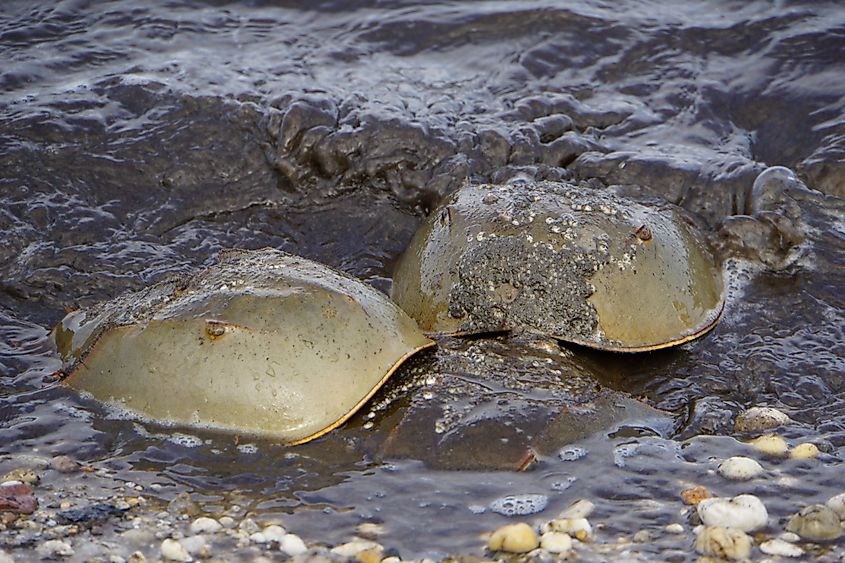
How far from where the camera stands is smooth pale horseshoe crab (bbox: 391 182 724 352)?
3.32 m

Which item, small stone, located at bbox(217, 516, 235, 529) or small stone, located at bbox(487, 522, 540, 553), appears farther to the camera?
small stone, located at bbox(217, 516, 235, 529)

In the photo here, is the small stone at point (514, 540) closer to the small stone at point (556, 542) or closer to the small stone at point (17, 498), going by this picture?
the small stone at point (556, 542)

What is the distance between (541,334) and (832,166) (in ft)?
7.44

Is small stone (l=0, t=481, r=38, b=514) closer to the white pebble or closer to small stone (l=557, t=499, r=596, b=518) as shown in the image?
the white pebble

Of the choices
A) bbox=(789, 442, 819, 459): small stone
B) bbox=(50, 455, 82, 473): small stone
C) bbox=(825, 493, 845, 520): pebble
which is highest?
bbox=(825, 493, 845, 520): pebble

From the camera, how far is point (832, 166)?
4.70 metres

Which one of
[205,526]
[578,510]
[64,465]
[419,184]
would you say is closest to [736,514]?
[578,510]

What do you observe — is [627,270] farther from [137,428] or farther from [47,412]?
[47,412]

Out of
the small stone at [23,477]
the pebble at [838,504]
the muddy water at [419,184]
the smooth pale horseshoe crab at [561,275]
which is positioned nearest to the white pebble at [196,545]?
the muddy water at [419,184]

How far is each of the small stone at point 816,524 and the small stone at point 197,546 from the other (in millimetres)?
1498

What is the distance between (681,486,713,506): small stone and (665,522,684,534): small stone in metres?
0.12

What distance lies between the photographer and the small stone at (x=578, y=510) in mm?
2559

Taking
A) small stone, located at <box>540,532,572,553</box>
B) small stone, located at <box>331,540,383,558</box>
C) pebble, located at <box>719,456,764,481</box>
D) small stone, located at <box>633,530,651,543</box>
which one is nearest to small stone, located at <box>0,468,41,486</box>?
small stone, located at <box>331,540,383,558</box>

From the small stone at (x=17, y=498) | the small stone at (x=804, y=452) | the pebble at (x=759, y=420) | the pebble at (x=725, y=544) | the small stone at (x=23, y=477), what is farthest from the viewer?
the pebble at (x=759, y=420)
